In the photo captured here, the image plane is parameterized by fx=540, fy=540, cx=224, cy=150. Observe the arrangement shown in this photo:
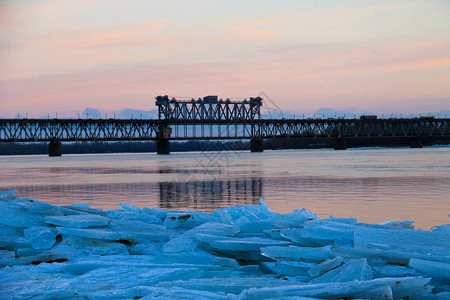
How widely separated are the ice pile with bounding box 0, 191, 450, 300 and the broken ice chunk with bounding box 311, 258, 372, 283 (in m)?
0.01

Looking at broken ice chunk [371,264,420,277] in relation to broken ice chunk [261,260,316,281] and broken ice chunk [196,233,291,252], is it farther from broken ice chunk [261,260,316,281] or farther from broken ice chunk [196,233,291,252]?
broken ice chunk [196,233,291,252]

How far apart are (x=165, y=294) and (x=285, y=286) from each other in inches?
54.6

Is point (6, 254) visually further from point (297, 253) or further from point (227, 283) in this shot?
point (297, 253)

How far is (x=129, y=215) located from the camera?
457 inches

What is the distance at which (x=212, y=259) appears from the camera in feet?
26.0

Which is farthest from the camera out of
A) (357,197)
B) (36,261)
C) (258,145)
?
(258,145)

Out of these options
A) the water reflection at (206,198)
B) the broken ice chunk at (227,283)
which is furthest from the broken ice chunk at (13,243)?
the water reflection at (206,198)

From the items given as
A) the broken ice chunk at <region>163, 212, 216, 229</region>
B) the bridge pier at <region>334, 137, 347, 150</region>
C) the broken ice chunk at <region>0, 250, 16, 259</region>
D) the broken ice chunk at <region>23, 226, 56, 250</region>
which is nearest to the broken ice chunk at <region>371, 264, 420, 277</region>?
the broken ice chunk at <region>163, 212, 216, 229</region>

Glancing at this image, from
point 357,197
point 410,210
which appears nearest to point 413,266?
point 410,210

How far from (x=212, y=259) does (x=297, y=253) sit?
128 cm

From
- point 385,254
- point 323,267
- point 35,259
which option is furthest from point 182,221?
point 385,254

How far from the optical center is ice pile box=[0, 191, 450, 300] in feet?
20.6

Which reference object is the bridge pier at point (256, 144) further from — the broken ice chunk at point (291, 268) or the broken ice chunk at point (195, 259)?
the broken ice chunk at point (291, 268)

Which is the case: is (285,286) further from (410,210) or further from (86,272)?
(410,210)
